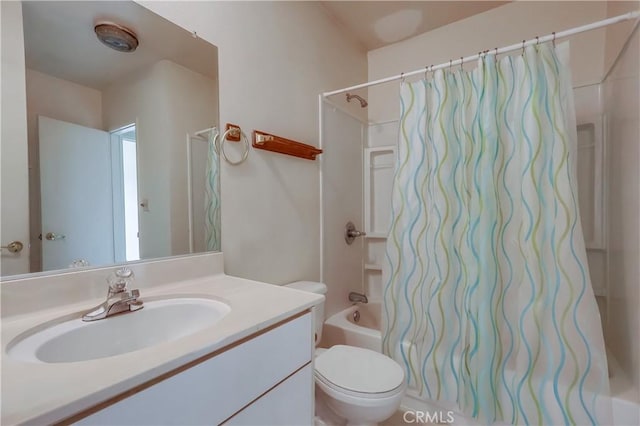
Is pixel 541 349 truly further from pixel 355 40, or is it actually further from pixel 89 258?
pixel 355 40

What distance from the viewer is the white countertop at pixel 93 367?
1.31ft

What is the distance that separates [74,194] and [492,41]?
2545mm

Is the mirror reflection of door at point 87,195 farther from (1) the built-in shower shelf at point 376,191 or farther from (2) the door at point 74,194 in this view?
(1) the built-in shower shelf at point 376,191

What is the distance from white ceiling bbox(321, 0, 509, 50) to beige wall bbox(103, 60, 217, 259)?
1273mm

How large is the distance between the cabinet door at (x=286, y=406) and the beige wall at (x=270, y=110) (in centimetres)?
63

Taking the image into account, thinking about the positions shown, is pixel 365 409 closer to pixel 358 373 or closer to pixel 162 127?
pixel 358 373

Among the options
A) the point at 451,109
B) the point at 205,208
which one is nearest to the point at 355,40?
the point at 451,109

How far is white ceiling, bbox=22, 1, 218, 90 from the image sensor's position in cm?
80

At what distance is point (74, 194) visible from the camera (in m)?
0.86

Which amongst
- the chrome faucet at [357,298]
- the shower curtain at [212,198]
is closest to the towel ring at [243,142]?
the shower curtain at [212,198]

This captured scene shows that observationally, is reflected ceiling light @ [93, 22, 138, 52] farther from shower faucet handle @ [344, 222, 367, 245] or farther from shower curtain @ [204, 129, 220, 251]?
shower faucet handle @ [344, 222, 367, 245]

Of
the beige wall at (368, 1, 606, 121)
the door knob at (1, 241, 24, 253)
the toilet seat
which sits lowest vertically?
the toilet seat

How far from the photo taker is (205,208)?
121 cm

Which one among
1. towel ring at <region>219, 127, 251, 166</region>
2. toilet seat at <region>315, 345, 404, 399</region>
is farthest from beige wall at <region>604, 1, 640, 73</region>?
toilet seat at <region>315, 345, 404, 399</region>
